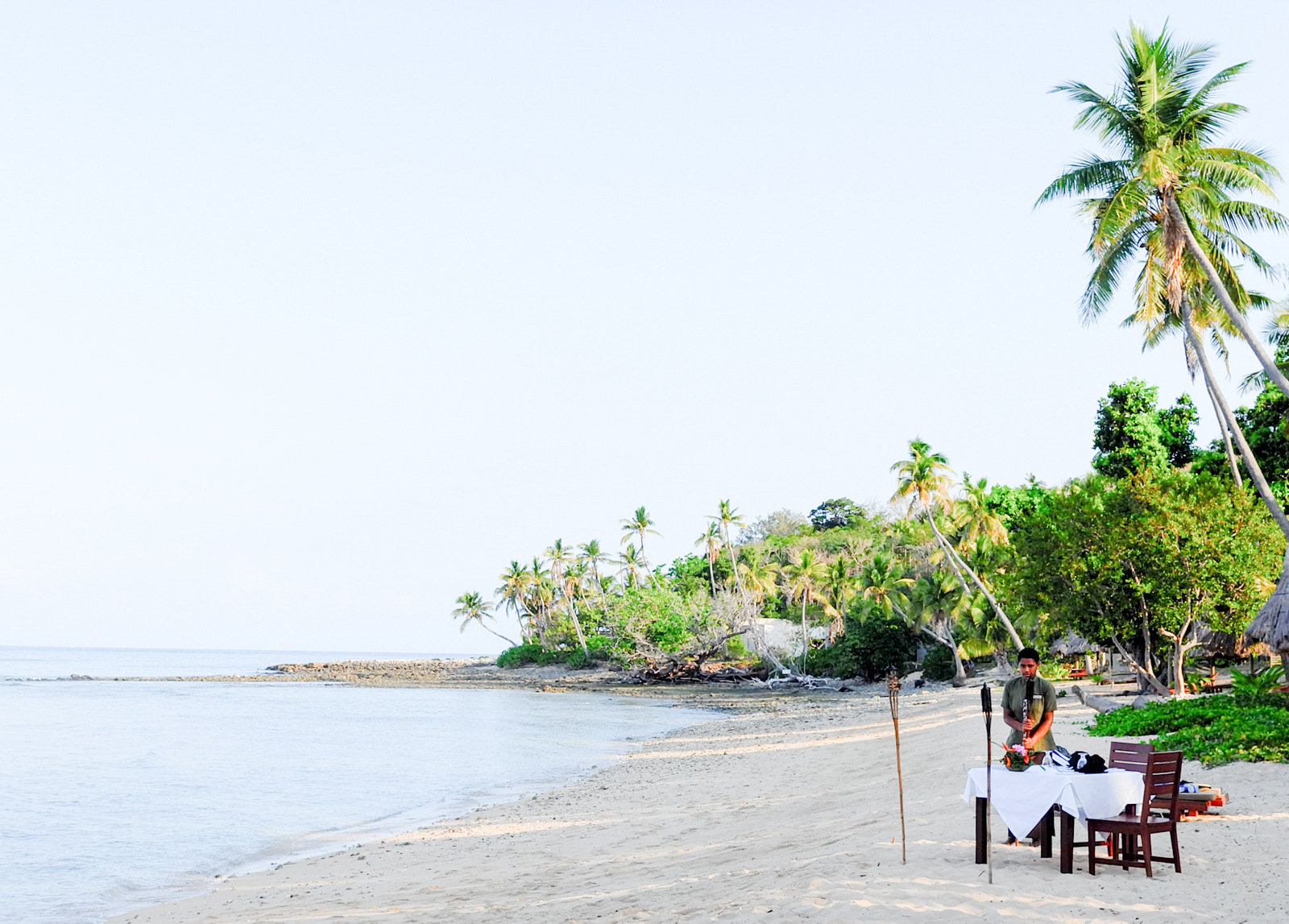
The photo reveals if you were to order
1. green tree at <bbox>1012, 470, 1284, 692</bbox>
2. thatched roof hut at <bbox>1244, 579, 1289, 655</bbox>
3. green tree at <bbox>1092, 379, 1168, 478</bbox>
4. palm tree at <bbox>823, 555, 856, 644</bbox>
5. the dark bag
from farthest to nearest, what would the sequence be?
palm tree at <bbox>823, 555, 856, 644</bbox>
green tree at <bbox>1092, 379, 1168, 478</bbox>
green tree at <bbox>1012, 470, 1284, 692</bbox>
thatched roof hut at <bbox>1244, 579, 1289, 655</bbox>
the dark bag

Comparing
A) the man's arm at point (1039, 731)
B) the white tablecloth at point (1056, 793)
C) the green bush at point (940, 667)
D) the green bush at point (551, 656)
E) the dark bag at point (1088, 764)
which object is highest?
the man's arm at point (1039, 731)

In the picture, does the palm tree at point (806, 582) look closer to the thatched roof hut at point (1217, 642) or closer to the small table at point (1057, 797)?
the thatched roof hut at point (1217, 642)

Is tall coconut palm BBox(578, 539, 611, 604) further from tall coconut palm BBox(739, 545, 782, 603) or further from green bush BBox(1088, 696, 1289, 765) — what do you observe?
green bush BBox(1088, 696, 1289, 765)

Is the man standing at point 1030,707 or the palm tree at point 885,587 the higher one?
the palm tree at point 885,587

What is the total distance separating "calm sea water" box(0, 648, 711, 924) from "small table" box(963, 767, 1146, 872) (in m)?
9.64

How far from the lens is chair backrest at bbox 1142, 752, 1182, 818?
756cm

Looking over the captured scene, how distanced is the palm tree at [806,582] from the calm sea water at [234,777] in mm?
10771

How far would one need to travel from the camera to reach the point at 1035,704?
319 inches

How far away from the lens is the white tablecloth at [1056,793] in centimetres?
719

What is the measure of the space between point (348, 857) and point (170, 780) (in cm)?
1284

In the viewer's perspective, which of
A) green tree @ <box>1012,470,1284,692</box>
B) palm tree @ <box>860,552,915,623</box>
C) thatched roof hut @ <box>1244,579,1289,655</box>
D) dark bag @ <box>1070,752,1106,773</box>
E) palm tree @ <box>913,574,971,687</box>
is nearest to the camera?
dark bag @ <box>1070,752,1106,773</box>

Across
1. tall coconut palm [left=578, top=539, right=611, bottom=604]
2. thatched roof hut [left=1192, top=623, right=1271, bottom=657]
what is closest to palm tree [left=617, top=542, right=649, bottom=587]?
tall coconut palm [left=578, top=539, right=611, bottom=604]

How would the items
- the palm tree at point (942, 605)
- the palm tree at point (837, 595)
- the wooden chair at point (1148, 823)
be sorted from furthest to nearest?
the palm tree at point (837, 595), the palm tree at point (942, 605), the wooden chair at point (1148, 823)

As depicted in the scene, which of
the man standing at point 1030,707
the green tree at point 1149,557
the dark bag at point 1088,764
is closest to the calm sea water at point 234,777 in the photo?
the man standing at point 1030,707
